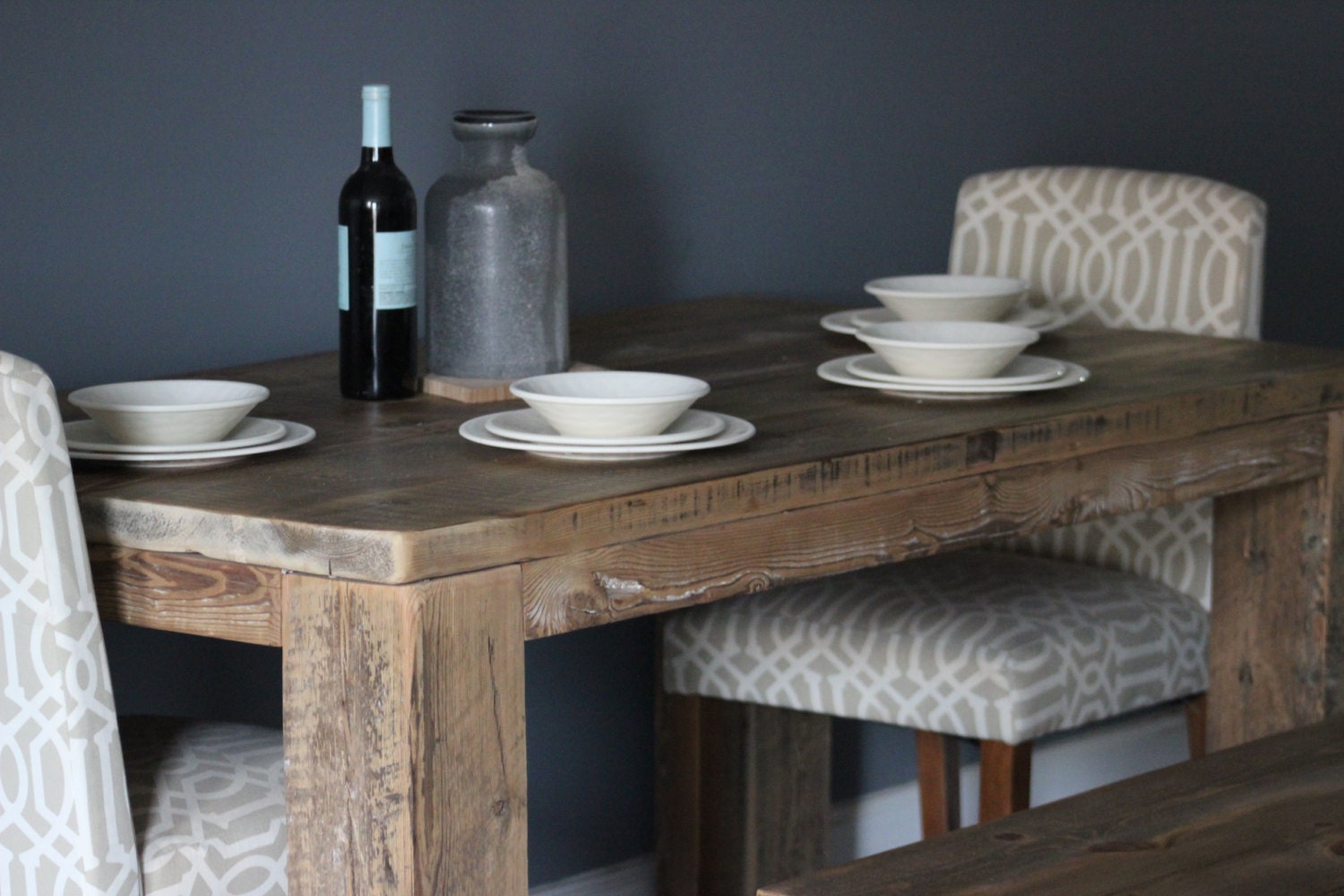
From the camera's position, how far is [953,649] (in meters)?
2.09

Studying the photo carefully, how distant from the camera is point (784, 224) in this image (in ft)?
9.42

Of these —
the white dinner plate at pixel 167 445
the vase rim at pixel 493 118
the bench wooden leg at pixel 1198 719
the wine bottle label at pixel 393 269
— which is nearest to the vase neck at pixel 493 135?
the vase rim at pixel 493 118

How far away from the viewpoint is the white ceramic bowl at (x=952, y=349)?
1.85 metres

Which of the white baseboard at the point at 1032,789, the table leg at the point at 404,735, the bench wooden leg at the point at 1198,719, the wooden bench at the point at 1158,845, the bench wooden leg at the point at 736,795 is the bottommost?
the white baseboard at the point at 1032,789

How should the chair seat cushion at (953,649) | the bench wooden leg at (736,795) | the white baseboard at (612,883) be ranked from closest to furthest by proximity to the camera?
the chair seat cushion at (953,649), the bench wooden leg at (736,795), the white baseboard at (612,883)

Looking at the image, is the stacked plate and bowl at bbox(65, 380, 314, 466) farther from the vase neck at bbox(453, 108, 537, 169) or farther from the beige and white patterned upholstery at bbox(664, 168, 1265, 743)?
the beige and white patterned upholstery at bbox(664, 168, 1265, 743)

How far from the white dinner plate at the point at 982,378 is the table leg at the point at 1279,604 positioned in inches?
13.2

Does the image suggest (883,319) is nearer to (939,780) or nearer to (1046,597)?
(1046,597)

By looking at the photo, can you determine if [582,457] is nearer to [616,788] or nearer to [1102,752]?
[616,788]

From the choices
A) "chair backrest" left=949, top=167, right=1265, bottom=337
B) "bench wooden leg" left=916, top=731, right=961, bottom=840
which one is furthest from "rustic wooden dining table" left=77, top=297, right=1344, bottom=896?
"bench wooden leg" left=916, top=731, right=961, bottom=840

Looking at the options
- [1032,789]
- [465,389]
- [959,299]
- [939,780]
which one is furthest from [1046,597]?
[1032,789]

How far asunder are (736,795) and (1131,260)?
886 mm

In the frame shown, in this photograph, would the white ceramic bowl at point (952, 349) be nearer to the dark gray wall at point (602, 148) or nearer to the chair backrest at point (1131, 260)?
the chair backrest at point (1131, 260)

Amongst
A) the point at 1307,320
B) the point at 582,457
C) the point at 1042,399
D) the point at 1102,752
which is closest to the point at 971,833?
the point at 582,457
